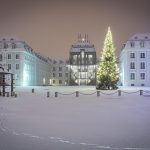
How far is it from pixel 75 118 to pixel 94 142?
178 inches

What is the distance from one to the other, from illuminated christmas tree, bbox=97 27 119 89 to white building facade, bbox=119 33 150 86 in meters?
27.7

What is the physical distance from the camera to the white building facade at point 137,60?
7169 centimetres

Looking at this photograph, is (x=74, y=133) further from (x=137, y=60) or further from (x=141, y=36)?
(x=141, y=36)

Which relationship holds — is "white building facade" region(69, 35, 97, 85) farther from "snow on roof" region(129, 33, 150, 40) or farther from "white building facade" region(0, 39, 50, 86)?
"snow on roof" region(129, 33, 150, 40)

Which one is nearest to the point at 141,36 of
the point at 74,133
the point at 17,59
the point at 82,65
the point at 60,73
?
the point at 82,65

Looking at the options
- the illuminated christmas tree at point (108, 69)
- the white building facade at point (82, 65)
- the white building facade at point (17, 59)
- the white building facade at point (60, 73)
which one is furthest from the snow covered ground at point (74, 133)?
the white building facade at point (60, 73)

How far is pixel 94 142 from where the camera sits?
848 cm

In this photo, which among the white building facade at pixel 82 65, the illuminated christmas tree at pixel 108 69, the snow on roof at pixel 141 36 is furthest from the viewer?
the white building facade at pixel 82 65

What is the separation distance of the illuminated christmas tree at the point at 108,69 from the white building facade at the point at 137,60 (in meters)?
27.7

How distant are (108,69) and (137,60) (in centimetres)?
2932

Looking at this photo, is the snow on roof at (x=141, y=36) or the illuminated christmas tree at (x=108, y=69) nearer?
the illuminated christmas tree at (x=108, y=69)

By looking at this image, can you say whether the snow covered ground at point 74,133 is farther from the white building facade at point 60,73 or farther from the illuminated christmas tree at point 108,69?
the white building facade at point 60,73

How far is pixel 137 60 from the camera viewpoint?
238 feet

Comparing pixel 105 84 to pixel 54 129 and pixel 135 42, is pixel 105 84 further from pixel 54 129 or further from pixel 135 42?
pixel 54 129
